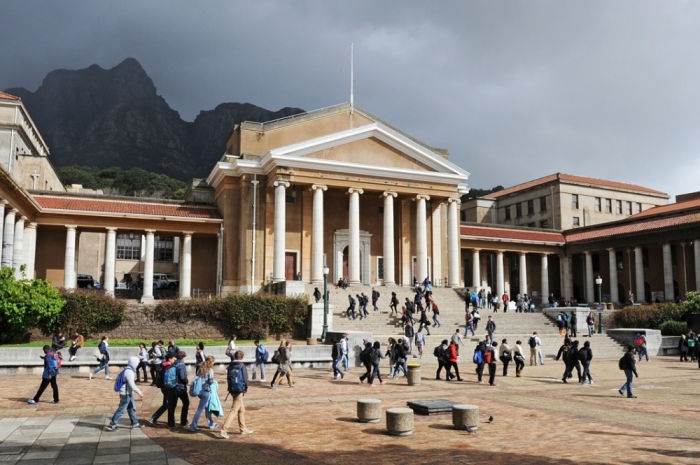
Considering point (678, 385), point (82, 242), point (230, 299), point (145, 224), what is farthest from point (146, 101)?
point (678, 385)

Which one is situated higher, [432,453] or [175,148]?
[175,148]

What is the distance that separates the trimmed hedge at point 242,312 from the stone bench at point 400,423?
739 inches

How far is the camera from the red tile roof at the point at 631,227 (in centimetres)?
4706

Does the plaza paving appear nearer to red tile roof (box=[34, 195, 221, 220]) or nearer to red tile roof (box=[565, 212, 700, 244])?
red tile roof (box=[34, 195, 221, 220])

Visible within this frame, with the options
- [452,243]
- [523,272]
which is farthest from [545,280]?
[452,243]

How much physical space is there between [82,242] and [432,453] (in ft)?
183

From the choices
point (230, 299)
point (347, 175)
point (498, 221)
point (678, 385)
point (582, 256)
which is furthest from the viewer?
point (498, 221)

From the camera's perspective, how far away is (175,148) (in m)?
160

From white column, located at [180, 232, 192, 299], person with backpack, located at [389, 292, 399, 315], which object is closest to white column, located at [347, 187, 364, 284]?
person with backpack, located at [389, 292, 399, 315]

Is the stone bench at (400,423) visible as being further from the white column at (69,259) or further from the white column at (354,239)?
the white column at (69,259)

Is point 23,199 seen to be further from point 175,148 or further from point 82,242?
point 175,148

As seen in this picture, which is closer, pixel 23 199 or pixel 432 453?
pixel 432 453

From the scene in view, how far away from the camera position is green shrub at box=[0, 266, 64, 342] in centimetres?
2562

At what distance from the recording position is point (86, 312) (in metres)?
28.7
